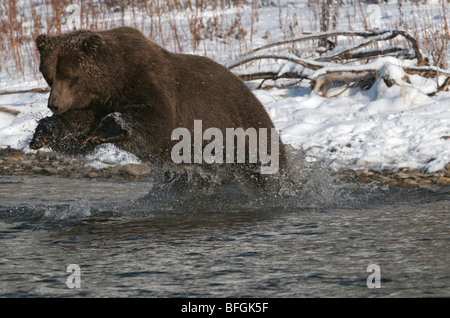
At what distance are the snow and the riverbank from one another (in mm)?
148

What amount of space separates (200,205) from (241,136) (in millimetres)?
702

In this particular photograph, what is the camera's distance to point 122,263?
11.9 feet

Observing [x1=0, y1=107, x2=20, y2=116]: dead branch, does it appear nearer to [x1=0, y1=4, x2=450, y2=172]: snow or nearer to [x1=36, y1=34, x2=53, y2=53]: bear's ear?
[x1=0, y1=4, x2=450, y2=172]: snow

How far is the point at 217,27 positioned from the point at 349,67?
5.51 metres

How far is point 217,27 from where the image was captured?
45.3 feet

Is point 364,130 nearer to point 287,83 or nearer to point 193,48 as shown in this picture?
point 287,83

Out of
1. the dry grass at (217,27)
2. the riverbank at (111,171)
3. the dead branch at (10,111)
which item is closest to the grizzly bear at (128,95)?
the riverbank at (111,171)

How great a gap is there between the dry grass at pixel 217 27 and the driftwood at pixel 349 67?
1.46 feet

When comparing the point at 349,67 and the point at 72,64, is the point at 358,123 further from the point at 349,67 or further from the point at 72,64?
the point at 72,64

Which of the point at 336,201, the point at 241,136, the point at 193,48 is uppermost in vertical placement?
the point at 193,48

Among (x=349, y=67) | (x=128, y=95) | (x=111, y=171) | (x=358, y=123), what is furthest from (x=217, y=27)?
(x=128, y=95)

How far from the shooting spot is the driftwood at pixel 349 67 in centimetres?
877

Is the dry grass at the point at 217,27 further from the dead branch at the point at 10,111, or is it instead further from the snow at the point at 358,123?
the dead branch at the point at 10,111
